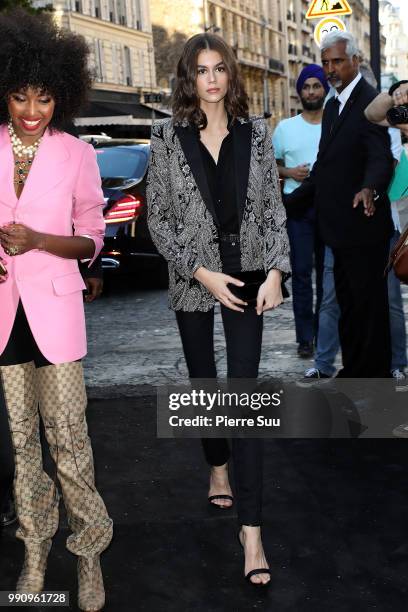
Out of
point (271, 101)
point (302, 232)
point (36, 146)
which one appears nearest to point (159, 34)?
point (271, 101)

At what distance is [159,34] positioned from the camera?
5775cm

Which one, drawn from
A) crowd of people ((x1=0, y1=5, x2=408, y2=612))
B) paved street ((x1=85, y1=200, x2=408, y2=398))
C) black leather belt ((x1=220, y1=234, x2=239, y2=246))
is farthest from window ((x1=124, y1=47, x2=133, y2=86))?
black leather belt ((x1=220, y1=234, x2=239, y2=246))

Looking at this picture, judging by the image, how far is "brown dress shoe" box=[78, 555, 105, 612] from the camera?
311cm

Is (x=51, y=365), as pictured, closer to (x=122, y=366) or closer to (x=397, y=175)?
(x=397, y=175)

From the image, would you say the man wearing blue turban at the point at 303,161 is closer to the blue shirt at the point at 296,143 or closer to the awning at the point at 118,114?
the blue shirt at the point at 296,143

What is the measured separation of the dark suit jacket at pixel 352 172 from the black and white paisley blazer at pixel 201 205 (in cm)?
154

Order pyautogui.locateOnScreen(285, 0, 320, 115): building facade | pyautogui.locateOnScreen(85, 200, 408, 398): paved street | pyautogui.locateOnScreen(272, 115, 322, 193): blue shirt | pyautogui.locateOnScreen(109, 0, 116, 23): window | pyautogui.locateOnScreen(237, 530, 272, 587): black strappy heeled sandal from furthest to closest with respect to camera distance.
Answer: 1. pyautogui.locateOnScreen(285, 0, 320, 115): building facade
2. pyautogui.locateOnScreen(109, 0, 116, 23): window
3. pyautogui.locateOnScreen(272, 115, 322, 193): blue shirt
4. pyautogui.locateOnScreen(85, 200, 408, 398): paved street
5. pyautogui.locateOnScreen(237, 530, 272, 587): black strappy heeled sandal

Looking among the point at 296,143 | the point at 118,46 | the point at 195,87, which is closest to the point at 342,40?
the point at 296,143

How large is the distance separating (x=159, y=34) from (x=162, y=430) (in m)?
55.4

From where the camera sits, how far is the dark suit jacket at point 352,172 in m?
4.93

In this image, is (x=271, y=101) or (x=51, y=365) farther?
(x=271, y=101)

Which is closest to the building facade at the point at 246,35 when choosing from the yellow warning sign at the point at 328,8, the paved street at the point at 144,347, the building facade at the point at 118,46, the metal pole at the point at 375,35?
the building facade at the point at 118,46

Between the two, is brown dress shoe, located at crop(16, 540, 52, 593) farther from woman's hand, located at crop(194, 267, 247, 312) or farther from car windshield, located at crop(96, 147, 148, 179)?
car windshield, located at crop(96, 147, 148, 179)

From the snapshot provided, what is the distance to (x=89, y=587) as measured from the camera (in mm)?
3131
